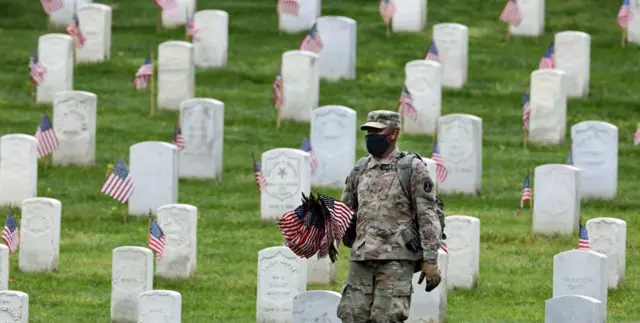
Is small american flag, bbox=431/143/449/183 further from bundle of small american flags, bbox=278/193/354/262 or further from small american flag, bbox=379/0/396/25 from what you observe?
bundle of small american flags, bbox=278/193/354/262

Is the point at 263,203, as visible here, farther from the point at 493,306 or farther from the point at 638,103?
the point at 638,103

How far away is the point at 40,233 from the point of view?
17.9m

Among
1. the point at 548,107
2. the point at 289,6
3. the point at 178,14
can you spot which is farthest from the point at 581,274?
the point at 178,14

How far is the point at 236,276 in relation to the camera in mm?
17844

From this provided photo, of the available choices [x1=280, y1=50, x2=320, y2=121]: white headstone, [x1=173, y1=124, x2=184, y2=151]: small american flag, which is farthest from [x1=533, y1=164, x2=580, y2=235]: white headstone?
[x1=280, y1=50, x2=320, y2=121]: white headstone

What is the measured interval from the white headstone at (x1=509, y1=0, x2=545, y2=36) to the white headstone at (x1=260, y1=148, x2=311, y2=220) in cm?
1035

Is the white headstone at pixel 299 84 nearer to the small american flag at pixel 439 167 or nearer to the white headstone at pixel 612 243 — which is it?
the small american flag at pixel 439 167

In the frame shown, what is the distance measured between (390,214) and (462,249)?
5.11 m

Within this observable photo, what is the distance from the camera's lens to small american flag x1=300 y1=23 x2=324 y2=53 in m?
26.4

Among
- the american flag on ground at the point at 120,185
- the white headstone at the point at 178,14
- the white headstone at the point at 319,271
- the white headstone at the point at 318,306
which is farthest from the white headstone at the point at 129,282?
the white headstone at the point at 178,14

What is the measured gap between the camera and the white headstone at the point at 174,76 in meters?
25.8

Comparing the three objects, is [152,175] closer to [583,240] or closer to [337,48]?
[583,240]

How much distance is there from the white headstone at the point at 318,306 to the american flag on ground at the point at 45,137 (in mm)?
8841

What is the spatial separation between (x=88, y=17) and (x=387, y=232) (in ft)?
53.9
